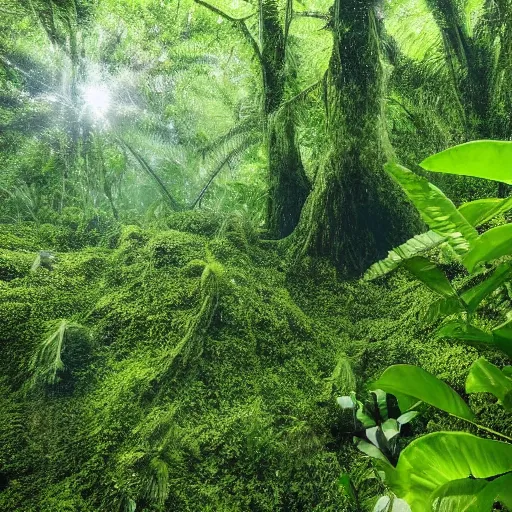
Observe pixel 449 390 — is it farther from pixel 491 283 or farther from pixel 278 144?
pixel 278 144

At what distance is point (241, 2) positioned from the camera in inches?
144

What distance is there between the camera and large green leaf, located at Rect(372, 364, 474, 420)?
1.14 meters

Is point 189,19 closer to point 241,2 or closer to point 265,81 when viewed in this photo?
point 241,2

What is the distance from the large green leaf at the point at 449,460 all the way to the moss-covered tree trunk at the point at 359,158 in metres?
1.60

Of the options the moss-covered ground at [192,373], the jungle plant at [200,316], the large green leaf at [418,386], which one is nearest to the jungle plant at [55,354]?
the moss-covered ground at [192,373]

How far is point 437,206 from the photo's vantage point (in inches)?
39.9

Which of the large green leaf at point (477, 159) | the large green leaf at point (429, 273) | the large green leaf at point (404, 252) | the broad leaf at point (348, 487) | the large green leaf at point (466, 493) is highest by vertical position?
the large green leaf at point (477, 159)

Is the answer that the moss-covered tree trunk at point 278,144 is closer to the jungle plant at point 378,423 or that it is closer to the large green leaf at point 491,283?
the jungle plant at point 378,423

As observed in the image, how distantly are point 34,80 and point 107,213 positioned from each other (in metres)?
2.00

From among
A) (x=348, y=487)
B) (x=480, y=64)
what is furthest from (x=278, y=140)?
(x=348, y=487)

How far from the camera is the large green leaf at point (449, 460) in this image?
0.92 meters

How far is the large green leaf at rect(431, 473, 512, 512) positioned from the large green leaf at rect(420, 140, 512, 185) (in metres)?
0.73

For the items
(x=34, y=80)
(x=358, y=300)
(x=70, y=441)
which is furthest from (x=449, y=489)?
(x=34, y=80)

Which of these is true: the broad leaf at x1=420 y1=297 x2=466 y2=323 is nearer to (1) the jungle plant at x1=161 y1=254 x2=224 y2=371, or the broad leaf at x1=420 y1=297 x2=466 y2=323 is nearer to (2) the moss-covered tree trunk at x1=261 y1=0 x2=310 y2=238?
(1) the jungle plant at x1=161 y1=254 x2=224 y2=371
